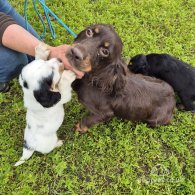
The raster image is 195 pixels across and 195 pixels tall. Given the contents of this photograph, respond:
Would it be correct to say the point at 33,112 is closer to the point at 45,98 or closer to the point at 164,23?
the point at 45,98

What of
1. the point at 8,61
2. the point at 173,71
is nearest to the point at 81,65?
the point at 8,61

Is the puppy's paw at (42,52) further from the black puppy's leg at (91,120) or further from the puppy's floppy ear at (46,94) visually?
the black puppy's leg at (91,120)

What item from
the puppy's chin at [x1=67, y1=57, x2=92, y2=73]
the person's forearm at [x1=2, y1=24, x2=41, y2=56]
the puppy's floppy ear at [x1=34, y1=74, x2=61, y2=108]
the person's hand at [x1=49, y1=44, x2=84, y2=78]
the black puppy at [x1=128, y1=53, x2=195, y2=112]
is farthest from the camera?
the black puppy at [x1=128, y1=53, x2=195, y2=112]

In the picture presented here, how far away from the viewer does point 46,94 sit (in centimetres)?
305

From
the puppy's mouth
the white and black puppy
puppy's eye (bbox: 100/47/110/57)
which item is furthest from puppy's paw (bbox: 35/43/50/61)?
puppy's eye (bbox: 100/47/110/57)

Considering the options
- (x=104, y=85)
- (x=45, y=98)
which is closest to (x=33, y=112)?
(x=45, y=98)

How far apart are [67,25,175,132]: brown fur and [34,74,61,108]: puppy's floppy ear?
1.11ft

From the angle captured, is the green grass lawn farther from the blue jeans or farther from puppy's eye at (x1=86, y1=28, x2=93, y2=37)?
puppy's eye at (x1=86, y1=28, x2=93, y2=37)

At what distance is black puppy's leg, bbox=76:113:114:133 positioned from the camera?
3.96m

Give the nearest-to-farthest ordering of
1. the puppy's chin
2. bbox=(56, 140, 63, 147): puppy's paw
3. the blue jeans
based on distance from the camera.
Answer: the puppy's chin, the blue jeans, bbox=(56, 140, 63, 147): puppy's paw

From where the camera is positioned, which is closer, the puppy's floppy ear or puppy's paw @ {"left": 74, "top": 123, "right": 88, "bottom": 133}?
the puppy's floppy ear

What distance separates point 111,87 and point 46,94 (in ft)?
2.62

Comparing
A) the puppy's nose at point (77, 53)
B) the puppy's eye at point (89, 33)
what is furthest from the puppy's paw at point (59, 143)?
the puppy's eye at point (89, 33)

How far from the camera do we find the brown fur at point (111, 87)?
325 cm
